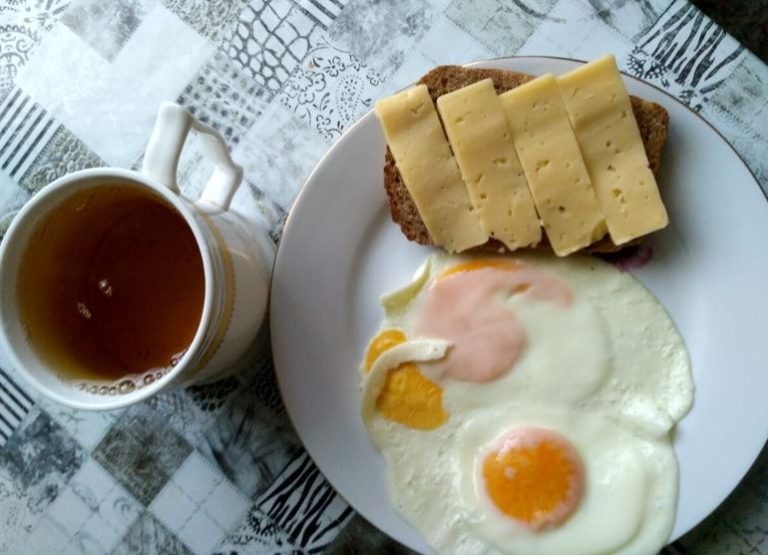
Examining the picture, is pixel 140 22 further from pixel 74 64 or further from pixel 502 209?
pixel 502 209

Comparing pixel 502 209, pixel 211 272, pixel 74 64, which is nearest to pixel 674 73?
pixel 502 209

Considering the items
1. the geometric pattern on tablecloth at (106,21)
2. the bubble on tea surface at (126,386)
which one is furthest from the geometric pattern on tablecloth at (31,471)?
the geometric pattern on tablecloth at (106,21)

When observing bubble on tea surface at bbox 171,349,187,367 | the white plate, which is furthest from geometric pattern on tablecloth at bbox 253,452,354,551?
bubble on tea surface at bbox 171,349,187,367

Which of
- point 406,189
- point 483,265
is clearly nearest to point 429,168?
point 406,189

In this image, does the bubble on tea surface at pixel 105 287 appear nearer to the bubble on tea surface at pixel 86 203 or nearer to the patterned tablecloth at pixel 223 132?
the bubble on tea surface at pixel 86 203

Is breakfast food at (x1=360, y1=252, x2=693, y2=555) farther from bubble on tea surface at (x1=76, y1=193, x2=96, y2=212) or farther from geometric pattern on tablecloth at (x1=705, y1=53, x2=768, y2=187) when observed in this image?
bubble on tea surface at (x1=76, y1=193, x2=96, y2=212)

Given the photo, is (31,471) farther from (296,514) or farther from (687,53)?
(687,53)
